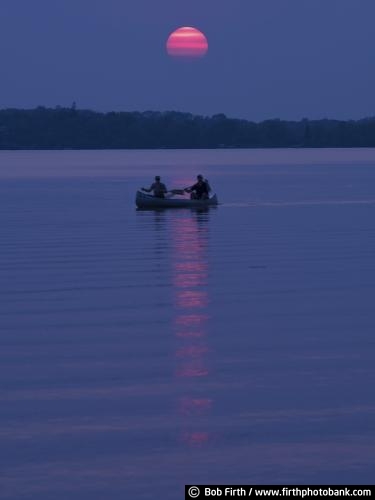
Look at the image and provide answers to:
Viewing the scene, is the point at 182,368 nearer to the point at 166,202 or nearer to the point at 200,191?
the point at 166,202

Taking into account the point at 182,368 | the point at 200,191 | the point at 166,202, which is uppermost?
the point at 182,368

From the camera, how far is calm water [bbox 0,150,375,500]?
11.5 meters

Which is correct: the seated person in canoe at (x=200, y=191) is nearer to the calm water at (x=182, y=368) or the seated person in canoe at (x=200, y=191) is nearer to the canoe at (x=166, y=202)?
the canoe at (x=166, y=202)

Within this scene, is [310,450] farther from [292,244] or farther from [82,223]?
[82,223]

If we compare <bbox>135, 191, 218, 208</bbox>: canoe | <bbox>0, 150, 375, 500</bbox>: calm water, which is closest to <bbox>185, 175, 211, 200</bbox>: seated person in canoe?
<bbox>135, 191, 218, 208</bbox>: canoe

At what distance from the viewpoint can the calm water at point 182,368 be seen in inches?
453

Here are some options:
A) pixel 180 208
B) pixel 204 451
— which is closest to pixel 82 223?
pixel 180 208

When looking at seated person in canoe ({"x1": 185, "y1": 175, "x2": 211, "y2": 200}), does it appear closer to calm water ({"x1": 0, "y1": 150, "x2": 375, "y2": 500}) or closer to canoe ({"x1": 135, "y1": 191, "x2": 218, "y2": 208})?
canoe ({"x1": 135, "y1": 191, "x2": 218, "y2": 208})

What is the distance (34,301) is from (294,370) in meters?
7.22

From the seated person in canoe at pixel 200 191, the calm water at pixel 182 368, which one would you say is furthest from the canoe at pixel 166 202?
the calm water at pixel 182 368

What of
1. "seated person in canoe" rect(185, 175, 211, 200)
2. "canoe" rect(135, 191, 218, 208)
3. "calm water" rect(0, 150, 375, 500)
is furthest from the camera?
"seated person in canoe" rect(185, 175, 211, 200)

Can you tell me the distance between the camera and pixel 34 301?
21906mm

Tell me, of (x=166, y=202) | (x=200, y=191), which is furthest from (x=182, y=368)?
(x=200, y=191)

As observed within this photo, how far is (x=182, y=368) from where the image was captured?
1584 centimetres
